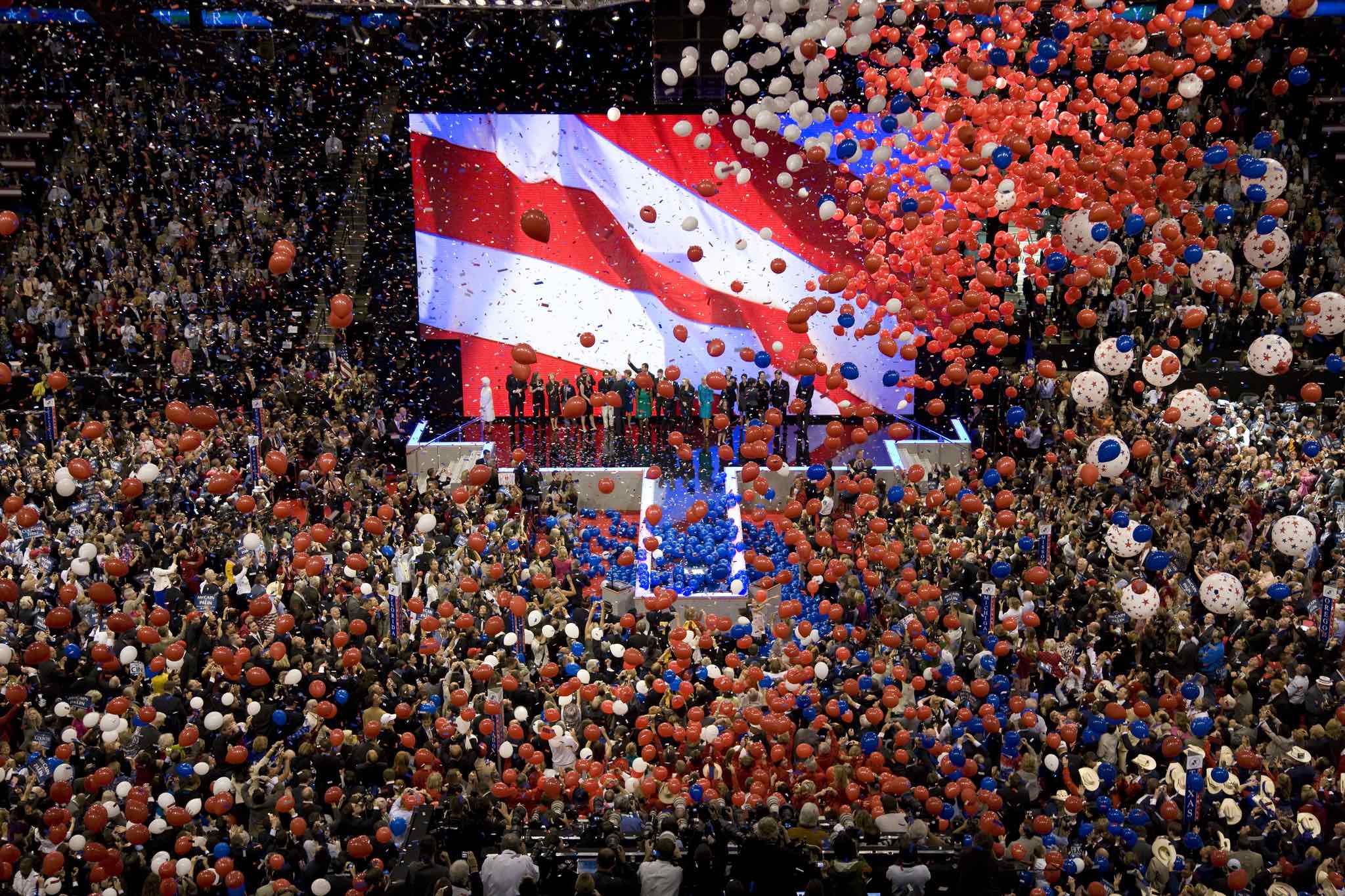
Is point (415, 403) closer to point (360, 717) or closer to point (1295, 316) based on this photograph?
point (360, 717)

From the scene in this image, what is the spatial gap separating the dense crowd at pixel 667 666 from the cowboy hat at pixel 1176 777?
2.3 inches

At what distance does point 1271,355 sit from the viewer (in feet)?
30.8

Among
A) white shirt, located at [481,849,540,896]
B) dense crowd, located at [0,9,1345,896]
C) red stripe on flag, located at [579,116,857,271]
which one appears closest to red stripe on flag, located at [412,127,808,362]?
red stripe on flag, located at [579,116,857,271]

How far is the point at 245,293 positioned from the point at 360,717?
9.57m

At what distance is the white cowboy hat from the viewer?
847 cm

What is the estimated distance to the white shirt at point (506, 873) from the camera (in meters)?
7.64

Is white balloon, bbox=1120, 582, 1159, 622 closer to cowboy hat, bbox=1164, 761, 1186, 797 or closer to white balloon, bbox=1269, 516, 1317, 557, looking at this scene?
white balloon, bbox=1269, 516, 1317, 557

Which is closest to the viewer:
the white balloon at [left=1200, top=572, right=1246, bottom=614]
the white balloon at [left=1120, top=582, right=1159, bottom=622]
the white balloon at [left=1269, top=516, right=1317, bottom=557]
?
the white balloon at [left=1200, top=572, right=1246, bottom=614]

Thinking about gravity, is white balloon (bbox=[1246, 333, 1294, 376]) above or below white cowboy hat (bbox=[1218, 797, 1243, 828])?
above

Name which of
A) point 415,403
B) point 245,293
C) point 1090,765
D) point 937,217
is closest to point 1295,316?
point 937,217

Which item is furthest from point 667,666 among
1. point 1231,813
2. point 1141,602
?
point 1231,813

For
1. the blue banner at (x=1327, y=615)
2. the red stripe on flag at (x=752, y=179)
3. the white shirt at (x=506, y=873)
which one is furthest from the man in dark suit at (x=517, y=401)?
the blue banner at (x=1327, y=615)

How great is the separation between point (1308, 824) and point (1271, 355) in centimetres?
340

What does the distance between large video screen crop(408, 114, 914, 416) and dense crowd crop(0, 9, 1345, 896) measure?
1.85 m
